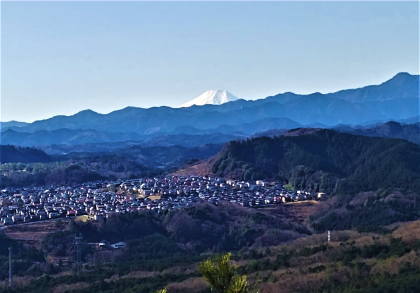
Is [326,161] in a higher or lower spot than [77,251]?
higher

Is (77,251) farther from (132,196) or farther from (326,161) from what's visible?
(326,161)

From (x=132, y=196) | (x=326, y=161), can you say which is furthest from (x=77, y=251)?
(x=326, y=161)

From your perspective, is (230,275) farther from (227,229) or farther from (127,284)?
(227,229)

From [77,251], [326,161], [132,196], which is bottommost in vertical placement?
[77,251]

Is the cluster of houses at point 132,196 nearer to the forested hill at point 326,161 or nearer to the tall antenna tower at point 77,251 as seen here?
the forested hill at point 326,161

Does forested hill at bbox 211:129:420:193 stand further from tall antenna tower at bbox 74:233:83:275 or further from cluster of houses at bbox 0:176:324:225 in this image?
tall antenna tower at bbox 74:233:83:275

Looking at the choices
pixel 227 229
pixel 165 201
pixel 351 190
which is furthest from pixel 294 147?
pixel 227 229
